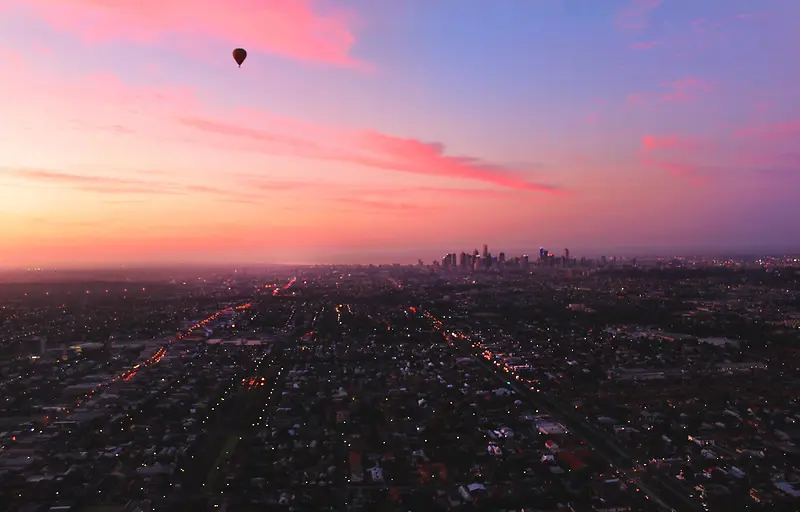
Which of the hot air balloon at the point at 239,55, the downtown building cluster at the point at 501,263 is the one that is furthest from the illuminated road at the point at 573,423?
the downtown building cluster at the point at 501,263

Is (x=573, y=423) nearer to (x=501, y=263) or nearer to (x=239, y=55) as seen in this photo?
(x=239, y=55)

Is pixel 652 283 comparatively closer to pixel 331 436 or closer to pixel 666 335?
pixel 666 335

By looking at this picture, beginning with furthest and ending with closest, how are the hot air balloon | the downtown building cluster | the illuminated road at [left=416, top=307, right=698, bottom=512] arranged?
the downtown building cluster < the hot air balloon < the illuminated road at [left=416, top=307, right=698, bottom=512]

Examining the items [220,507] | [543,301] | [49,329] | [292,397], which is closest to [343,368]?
[292,397]

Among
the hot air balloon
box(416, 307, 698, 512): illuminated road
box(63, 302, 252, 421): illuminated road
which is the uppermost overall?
the hot air balloon

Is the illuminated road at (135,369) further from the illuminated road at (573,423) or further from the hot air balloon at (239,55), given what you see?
the illuminated road at (573,423)

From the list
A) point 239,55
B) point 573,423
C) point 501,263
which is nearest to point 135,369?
point 239,55

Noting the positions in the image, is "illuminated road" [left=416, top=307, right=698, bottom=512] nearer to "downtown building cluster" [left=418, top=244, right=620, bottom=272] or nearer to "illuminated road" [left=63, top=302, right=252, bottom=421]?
"illuminated road" [left=63, top=302, right=252, bottom=421]

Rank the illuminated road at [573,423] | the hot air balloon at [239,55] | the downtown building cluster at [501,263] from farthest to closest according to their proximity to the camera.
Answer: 1. the downtown building cluster at [501,263]
2. the hot air balloon at [239,55]
3. the illuminated road at [573,423]

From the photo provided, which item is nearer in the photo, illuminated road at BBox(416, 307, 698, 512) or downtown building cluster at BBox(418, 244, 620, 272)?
illuminated road at BBox(416, 307, 698, 512)

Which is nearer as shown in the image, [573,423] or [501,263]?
[573,423]

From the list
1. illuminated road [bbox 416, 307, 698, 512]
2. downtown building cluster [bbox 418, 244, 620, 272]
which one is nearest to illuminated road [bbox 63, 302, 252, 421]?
illuminated road [bbox 416, 307, 698, 512]
